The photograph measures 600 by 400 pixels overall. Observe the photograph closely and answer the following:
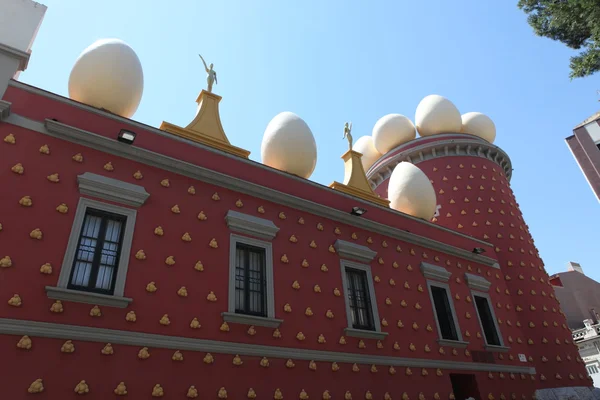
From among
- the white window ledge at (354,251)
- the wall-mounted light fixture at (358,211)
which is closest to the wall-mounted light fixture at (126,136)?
the white window ledge at (354,251)

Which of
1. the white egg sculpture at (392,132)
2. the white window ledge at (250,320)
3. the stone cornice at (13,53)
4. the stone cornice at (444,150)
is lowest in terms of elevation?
the white window ledge at (250,320)

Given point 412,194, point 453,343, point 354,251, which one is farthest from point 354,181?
point 453,343

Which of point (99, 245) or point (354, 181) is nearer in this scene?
point (99, 245)

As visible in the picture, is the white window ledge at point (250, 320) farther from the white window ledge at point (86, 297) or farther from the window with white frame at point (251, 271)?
the white window ledge at point (86, 297)

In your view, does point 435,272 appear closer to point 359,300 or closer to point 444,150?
point 359,300

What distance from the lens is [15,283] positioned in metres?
6.96

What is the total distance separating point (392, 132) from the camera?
69.6 ft

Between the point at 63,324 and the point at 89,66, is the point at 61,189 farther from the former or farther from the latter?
the point at 89,66

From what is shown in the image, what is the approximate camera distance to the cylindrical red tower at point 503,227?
1559 centimetres

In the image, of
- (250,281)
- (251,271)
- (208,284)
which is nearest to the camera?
(208,284)

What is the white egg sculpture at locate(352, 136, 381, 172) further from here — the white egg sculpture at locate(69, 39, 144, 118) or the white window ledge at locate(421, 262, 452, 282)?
the white egg sculpture at locate(69, 39, 144, 118)

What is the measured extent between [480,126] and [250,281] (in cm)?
1670

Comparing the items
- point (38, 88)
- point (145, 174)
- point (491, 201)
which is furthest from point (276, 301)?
point (491, 201)

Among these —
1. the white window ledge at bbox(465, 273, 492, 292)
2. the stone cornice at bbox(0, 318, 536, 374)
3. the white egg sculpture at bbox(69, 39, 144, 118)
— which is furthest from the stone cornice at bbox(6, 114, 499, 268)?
the stone cornice at bbox(0, 318, 536, 374)
